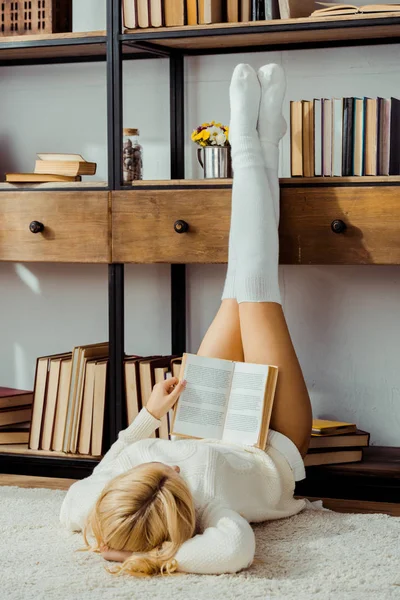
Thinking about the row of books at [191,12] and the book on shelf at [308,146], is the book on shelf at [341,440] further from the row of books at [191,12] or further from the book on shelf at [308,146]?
the row of books at [191,12]

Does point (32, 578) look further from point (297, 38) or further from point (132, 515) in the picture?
point (297, 38)

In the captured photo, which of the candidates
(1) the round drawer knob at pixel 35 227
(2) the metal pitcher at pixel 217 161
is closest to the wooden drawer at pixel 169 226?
(2) the metal pitcher at pixel 217 161

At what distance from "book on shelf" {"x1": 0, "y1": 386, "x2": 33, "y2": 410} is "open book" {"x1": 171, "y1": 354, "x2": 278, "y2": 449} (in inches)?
29.3

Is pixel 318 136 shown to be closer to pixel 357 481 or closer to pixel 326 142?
pixel 326 142

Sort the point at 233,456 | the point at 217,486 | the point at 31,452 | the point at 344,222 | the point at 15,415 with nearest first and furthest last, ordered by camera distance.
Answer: the point at 217,486 → the point at 233,456 → the point at 344,222 → the point at 31,452 → the point at 15,415

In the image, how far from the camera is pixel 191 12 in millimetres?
2514

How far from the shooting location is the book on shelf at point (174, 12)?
2.51 metres

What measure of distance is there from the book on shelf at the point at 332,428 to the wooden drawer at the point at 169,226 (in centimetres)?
54

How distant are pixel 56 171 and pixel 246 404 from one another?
91 centimetres

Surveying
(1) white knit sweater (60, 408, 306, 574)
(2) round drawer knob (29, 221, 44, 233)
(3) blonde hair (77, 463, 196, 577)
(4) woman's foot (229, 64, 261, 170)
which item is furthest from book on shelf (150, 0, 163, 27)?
(3) blonde hair (77, 463, 196, 577)

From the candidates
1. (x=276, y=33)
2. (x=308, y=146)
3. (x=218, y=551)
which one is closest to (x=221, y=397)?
(x=218, y=551)

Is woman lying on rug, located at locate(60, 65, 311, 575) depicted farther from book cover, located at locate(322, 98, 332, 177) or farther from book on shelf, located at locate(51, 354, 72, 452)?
book on shelf, located at locate(51, 354, 72, 452)

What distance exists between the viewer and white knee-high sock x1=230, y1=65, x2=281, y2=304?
7.79ft

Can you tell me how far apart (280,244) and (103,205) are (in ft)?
1.68
